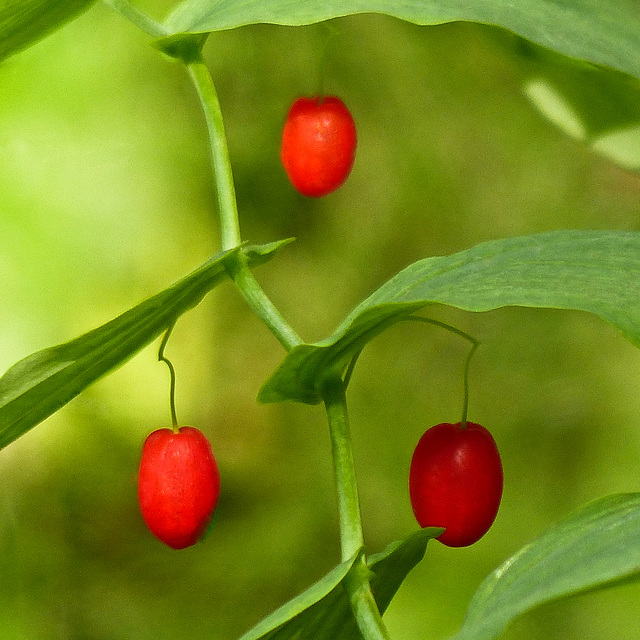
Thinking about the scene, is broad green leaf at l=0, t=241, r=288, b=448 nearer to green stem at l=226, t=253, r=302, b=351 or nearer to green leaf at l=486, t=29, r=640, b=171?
green stem at l=226, t=253, r=302, b=351

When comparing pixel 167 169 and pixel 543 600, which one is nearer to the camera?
pixel 543 600

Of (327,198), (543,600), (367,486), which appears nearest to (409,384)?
(367,486)

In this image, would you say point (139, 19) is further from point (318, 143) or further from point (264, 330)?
point (264, 330)

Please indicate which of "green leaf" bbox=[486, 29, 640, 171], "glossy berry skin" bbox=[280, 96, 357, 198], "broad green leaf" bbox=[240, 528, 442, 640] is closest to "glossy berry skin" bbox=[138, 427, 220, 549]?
"broad green leaf" bbox=[240, 528, 442, 640]

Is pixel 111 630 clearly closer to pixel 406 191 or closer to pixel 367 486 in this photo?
pixel 367 486

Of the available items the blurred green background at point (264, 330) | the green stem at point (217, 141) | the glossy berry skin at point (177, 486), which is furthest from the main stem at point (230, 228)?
the blurred green background at point (264, 330)
